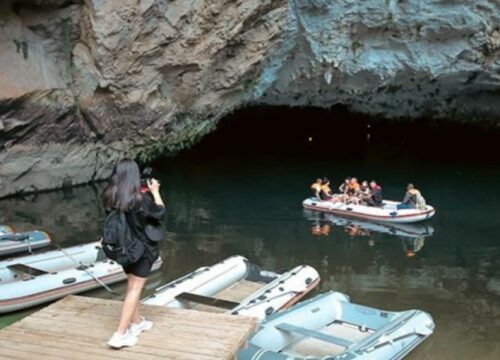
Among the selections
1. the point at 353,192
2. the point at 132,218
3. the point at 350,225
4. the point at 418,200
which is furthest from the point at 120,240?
the point at 353,192

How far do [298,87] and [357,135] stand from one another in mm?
9010

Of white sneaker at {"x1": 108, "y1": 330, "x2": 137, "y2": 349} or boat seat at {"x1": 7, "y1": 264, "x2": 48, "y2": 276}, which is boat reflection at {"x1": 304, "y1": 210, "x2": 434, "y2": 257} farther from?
white sneaker at {"x1": 108, "y1": 330, "x2": 137, "y2": 349}

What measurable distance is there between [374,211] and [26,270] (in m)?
8.07

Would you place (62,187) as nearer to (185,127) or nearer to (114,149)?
(114,149)

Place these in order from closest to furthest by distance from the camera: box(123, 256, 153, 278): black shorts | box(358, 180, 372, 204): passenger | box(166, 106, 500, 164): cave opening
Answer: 1. box(123, 256, 153, 278): black shorts
2. box(358, 180, 372, 204): passenger
3. box(166, 106, 500, 164): cave opening

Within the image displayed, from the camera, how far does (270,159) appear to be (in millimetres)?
22828

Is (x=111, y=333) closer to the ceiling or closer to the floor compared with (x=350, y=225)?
closer to the ceiling

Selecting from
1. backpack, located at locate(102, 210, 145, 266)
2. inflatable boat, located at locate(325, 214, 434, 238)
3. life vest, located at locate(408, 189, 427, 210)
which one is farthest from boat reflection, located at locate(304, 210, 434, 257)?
backpack, located at locate(102, 210, 145, 266)

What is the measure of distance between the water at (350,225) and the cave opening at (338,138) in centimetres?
10

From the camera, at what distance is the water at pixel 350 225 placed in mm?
8836

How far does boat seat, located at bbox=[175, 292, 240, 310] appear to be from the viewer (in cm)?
703

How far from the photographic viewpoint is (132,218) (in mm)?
3924

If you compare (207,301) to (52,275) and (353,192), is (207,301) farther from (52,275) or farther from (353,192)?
(353,192)

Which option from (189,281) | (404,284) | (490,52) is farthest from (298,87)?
(189,281)
